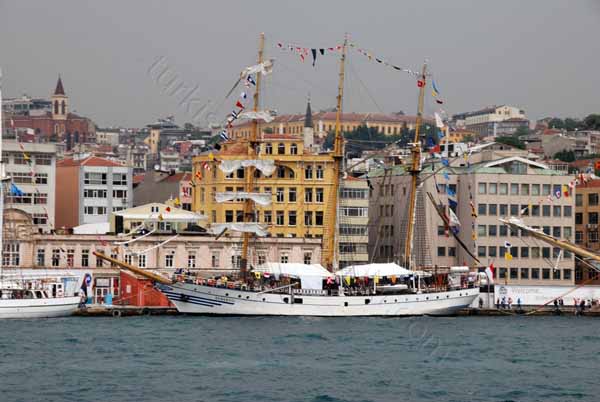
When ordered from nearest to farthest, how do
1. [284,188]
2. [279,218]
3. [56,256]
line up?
1. [56,256]
2. [279,218]
3. [284,188]

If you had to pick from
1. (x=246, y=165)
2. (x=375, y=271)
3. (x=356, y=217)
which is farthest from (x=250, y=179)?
(x=356, y=217)

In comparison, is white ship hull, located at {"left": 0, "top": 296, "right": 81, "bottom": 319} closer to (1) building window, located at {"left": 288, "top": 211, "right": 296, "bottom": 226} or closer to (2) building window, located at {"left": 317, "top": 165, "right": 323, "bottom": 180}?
(1) building window, located at {"left": 288, "top": 211, "right": 296, "bottom": 226}

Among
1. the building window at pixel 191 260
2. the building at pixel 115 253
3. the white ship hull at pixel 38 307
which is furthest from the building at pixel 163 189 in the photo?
the white ship hull at pixel 38 307

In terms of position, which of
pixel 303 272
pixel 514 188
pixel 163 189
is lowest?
pixel 303 272

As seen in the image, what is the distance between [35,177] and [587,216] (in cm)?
4015

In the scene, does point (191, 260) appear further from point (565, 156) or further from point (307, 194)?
point (565, 156)

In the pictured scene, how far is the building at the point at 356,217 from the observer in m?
102

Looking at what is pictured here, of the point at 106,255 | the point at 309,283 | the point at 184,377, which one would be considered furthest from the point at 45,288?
the point at 184,377

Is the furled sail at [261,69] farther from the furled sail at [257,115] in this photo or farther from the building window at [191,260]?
the building window at [191,260]

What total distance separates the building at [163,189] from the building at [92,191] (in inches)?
285

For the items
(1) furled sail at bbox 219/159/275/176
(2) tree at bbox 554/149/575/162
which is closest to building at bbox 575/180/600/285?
(1) furled sail at bbox 219/159/275/176

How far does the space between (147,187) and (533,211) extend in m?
33.3

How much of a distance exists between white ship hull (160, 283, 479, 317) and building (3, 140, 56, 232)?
1805 centimetres

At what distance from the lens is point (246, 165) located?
86.6 metres
